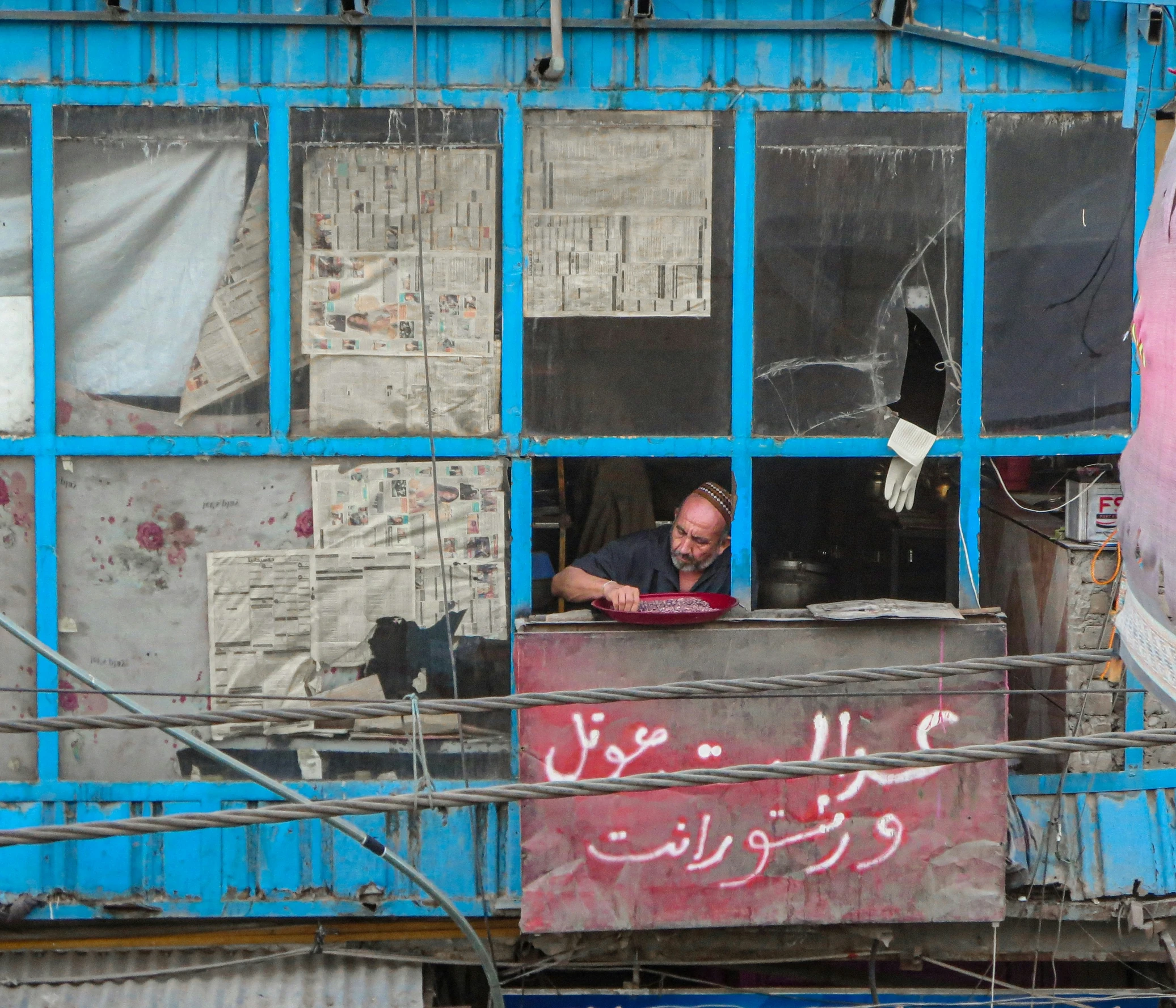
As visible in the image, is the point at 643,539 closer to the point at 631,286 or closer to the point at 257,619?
the point at 631,286

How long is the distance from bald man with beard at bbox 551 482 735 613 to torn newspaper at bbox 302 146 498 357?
0.98m

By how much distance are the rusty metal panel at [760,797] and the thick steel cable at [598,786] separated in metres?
1.31

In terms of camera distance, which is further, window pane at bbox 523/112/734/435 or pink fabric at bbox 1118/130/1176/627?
window pane at bbox 523/112/734/435

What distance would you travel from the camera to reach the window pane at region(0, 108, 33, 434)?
4.32 meters

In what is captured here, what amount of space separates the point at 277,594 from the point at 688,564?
64.2 inches


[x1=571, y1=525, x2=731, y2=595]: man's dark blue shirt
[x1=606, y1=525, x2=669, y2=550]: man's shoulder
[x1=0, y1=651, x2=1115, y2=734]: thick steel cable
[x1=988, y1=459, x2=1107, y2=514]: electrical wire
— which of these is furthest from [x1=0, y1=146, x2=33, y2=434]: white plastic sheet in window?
[x1=988, y1=459, x2=1107, y2=514]: electrical wire

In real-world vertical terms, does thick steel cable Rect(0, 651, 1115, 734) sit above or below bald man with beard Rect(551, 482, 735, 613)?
below

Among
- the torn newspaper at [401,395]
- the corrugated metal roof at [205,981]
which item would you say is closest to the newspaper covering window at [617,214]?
the torn newspaper at [401,395]

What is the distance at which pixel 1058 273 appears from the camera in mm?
4430

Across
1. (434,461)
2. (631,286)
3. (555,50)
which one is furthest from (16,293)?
(631,286)

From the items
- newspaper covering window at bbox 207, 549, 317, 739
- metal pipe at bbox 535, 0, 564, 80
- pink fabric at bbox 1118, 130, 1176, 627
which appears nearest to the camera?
pink fabric at bbox 1118, 130, 1176, 627

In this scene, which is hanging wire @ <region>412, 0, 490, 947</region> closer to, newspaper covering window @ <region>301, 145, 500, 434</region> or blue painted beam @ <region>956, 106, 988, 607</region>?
newspaper covering window @ <region>301, 145, 500, 434</region>

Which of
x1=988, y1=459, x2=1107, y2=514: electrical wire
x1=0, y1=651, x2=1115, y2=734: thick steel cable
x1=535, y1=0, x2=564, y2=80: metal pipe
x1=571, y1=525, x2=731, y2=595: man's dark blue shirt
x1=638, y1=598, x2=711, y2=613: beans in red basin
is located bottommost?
x1=0, y1=651, x2=1115, y2=734: thick steel cable

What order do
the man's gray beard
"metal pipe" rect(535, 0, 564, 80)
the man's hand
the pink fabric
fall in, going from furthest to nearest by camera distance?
1. the man's gray beard
2. the man's hand
3. "metal pipe" rect(535, 0, 564, 80)
4. the pink fabric
